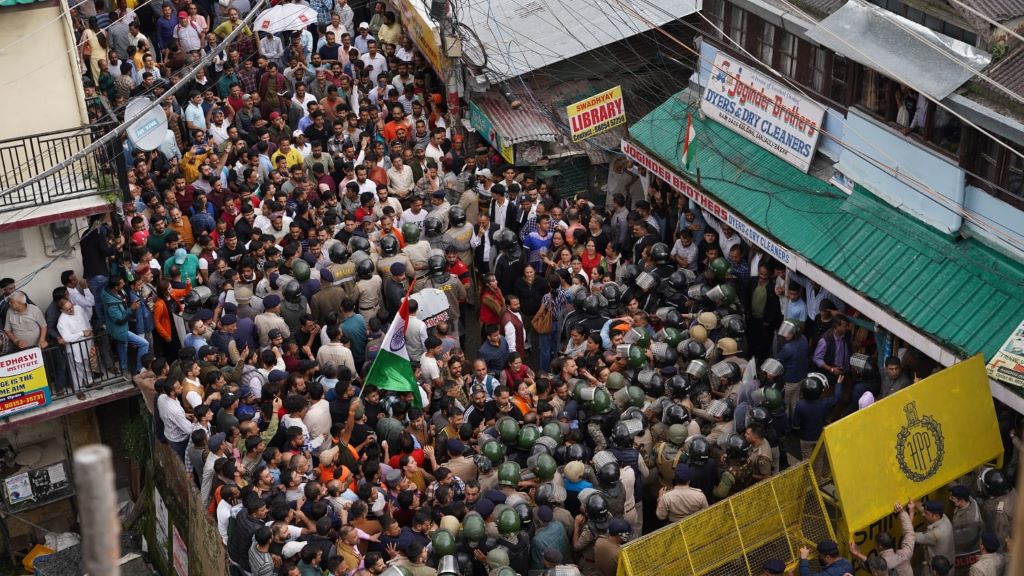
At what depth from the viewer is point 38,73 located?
15.4 m

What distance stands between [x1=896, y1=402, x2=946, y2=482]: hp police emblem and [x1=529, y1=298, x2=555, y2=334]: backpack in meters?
5.53

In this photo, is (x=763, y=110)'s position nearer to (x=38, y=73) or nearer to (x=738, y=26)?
(x=738, y=26)

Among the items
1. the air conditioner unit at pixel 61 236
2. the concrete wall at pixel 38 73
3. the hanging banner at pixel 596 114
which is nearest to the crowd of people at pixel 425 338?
the air conditioner unit at pixel 61 236

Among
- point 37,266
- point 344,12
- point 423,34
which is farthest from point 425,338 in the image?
point 344,12

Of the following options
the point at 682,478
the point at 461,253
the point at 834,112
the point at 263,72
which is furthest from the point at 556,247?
the point at 263,72

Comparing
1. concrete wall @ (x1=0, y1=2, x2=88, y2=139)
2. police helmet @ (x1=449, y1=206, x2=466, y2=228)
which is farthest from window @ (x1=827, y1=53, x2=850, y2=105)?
concrete wall @ (x1=0, y1=2, x2=88, y2=139)

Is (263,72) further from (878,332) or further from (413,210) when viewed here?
(878,332)

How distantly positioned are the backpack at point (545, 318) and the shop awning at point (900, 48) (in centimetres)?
458

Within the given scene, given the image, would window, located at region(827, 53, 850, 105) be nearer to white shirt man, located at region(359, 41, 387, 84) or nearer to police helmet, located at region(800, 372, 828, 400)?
police helmet, located at region(800, 372, 828, 400)

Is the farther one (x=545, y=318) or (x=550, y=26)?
(x=550, y=26)

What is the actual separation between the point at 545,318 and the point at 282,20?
828 cm

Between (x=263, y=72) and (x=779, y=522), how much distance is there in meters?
12.3

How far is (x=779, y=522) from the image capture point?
11945 millimetres

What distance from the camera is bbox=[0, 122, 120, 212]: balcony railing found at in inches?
594
